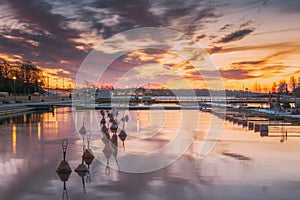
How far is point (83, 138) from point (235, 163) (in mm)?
11585

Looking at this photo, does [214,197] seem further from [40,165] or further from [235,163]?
[40,165]

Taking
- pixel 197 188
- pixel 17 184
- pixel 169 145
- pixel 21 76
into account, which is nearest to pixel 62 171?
pixel 17 184

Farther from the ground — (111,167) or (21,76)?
(21,76)

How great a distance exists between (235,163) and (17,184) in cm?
932

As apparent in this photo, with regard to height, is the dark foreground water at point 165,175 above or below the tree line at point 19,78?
below

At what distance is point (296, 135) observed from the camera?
2494 centimetres

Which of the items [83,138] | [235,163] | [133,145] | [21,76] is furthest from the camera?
[21,76]

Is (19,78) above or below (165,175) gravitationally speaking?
above

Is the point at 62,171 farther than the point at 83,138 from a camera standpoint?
No

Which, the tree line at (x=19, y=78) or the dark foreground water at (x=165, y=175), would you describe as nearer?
the dark foreground water at (x=165, y=175)

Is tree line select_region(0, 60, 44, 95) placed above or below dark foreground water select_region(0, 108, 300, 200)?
above

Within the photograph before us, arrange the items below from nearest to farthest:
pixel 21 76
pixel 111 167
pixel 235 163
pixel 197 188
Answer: pixel 197 188 → pixel 111 167 → pixel 235 163 → pixel 21 76

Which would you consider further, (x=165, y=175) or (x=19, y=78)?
(x=19, y=78)

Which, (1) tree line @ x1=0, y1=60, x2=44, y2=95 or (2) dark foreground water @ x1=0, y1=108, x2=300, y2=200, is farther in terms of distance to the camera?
(1) tree line @ x1=0, y1=60, x2=44, y2=95
